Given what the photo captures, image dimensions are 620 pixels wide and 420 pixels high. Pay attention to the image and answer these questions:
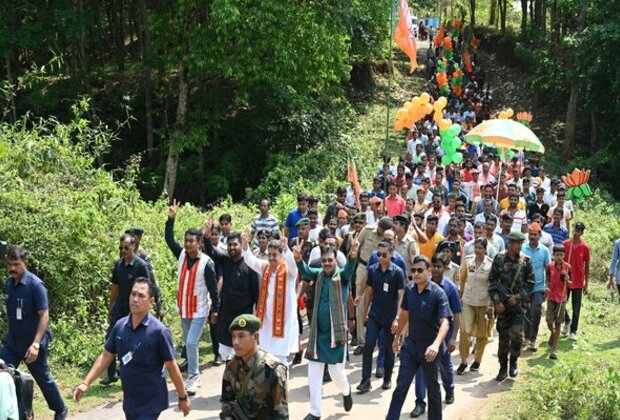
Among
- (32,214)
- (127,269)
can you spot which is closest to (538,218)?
(127,269)

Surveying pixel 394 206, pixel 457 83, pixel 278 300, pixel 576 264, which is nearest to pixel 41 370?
pixel 278 300

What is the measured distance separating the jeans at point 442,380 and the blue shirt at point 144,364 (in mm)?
3242

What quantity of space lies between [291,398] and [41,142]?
5.30 meters

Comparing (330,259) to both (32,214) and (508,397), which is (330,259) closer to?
(508,397)

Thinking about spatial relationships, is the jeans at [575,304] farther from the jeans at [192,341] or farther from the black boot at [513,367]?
the jeans at [192,341]

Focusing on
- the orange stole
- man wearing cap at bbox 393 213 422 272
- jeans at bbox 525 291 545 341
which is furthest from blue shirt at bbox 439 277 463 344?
the orange stole

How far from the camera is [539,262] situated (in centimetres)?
1004

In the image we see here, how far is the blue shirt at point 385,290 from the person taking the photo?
27.9 ft

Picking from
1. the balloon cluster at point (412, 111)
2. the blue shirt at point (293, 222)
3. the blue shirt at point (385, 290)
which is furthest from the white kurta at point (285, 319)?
the balloon cluster at point (412, 111)

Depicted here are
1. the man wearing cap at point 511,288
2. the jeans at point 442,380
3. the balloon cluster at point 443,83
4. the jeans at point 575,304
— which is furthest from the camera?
the balloon cluster at point 443,83

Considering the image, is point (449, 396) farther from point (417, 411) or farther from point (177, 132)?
point (177, 132)

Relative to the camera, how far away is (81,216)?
10.1 meters

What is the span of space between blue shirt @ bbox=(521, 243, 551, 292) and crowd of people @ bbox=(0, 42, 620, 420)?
0.06 ft

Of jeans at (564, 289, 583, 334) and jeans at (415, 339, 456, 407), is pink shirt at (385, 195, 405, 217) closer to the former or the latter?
jeans at (564, 289, 583, 334)
